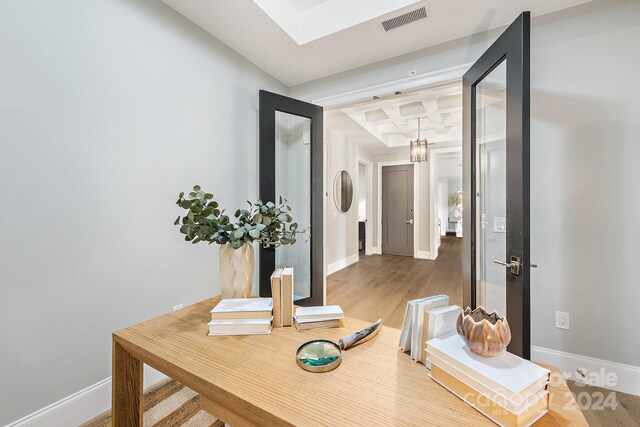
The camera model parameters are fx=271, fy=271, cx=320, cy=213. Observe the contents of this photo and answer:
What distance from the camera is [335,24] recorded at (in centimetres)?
219

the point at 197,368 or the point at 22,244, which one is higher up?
the point at 22,244

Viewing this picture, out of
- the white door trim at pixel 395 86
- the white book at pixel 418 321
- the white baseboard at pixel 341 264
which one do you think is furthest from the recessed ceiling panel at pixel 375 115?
the white book at pixel 418 321

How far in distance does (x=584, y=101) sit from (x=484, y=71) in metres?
0.70

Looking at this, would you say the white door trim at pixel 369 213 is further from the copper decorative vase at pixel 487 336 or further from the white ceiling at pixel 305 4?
the copper decorative vase at pixel 487 336

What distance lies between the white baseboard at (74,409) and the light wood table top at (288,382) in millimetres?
645

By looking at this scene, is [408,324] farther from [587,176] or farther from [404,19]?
[404,19]

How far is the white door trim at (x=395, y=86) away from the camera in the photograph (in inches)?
89.2

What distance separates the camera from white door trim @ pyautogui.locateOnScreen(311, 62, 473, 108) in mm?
2266

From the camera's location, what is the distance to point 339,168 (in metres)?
5.11

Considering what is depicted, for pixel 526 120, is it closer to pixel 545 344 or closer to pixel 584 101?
pixel 584 101

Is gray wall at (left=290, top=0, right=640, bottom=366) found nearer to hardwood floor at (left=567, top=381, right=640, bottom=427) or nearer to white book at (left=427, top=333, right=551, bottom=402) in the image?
hardwood floor at (left=567, top=381, right=640, bottom=427)

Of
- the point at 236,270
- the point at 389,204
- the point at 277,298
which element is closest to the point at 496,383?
the point at 277,298

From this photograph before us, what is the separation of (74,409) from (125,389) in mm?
698

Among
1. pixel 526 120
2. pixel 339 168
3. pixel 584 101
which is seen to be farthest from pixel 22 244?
pixel 339 168
